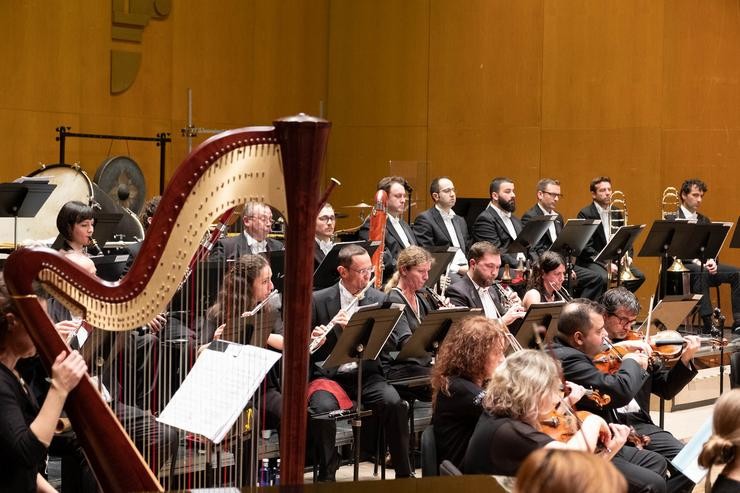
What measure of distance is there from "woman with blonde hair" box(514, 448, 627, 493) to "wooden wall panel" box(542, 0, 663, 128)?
1084cm

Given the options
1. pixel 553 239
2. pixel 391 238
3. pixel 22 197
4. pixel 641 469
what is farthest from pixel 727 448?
pixel 553 239

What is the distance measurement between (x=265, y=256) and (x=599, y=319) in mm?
1920

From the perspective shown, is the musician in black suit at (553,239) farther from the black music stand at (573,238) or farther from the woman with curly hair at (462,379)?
the woman with curly hair at (462,379)

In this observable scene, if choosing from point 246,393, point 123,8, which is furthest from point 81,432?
point 123,8

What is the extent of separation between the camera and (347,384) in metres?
5.92

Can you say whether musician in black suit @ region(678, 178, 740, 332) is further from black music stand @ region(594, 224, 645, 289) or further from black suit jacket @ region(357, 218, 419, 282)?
black suit jacket @ region(357, 218, 419, 282)

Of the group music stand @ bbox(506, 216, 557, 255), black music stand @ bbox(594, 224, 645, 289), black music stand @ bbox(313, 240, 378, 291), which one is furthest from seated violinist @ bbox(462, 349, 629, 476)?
black music stand @ bbox(594, 224, 645, 289)

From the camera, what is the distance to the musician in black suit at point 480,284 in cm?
689

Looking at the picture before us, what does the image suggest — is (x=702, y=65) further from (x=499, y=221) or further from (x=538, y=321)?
(x=538, y=321)

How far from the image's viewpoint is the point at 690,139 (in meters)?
12.1

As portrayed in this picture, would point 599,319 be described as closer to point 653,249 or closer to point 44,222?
point 653,249

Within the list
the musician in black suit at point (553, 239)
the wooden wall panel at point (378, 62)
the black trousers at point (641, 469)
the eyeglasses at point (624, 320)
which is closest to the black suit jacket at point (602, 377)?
the black trousers at point (641, 469)

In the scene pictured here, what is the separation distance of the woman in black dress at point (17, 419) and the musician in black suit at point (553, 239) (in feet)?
22.4

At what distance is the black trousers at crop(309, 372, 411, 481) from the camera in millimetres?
5496
